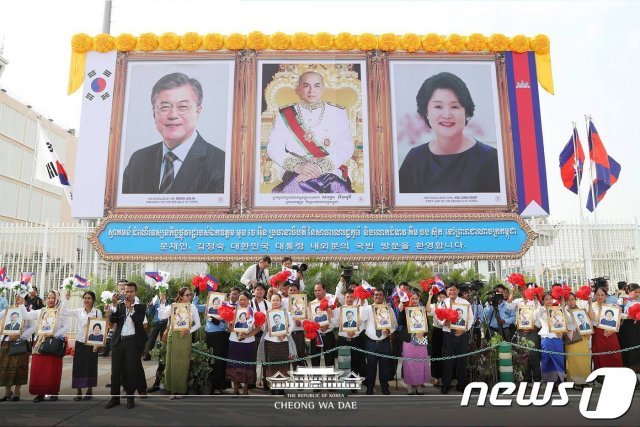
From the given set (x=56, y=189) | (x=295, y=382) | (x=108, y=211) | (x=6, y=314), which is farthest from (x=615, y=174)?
(x=56, y=189)

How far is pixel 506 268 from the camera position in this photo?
37.2 feet

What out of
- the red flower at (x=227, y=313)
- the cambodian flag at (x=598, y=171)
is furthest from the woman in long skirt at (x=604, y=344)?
the cambodian flag at (x=598, y=171)

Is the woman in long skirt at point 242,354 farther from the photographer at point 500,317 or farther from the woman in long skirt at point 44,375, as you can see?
the photographer at point 500,317

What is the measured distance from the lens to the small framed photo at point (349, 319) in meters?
6.84

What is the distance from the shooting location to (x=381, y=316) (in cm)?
684

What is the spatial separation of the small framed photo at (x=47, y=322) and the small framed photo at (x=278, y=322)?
278 cm

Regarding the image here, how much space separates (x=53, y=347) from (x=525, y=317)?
640cm

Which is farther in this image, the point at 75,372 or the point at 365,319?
the point at 365,319

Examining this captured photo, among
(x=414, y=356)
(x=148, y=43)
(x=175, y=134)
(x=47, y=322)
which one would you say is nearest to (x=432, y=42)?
(x=175, y=134)

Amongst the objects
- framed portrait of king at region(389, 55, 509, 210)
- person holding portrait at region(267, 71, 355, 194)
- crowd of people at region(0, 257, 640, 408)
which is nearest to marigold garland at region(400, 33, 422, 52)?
framed portrait of king at region(389, 55, 509, 210)

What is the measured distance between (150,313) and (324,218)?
4266 millimetres

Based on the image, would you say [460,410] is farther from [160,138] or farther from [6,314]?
[160,138]

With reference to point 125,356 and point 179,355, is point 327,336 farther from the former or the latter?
point 125,356

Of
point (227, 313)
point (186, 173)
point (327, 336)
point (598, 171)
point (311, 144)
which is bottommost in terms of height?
point (327, 336)
